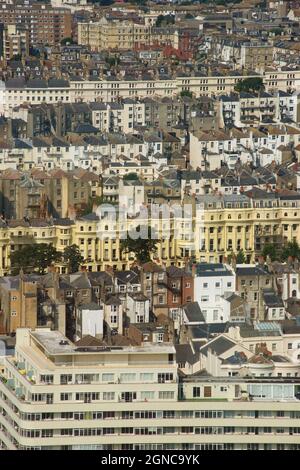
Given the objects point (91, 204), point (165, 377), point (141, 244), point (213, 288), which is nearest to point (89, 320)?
point (213, 288)

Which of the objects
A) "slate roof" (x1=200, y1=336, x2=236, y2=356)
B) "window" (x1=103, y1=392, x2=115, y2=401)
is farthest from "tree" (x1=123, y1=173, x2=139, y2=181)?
"window" (x1=103, y1=392, x2=115, y2=401)

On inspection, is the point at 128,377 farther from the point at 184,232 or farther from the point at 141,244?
the point at 184,232

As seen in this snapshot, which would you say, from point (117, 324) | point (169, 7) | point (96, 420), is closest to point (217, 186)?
point (117, 324)

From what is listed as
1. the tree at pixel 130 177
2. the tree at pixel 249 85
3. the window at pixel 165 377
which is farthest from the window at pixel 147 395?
the tree at pixel 249 85

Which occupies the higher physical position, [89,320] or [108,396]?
[108,396]

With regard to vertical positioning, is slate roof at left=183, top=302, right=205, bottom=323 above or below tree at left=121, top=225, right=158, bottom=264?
above

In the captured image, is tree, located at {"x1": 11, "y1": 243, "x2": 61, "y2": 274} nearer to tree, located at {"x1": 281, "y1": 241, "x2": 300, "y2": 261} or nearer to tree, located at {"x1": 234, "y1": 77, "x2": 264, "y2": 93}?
tree, located at {"x1": 281, "y1": 241, "x2": 300, "y2": 261}

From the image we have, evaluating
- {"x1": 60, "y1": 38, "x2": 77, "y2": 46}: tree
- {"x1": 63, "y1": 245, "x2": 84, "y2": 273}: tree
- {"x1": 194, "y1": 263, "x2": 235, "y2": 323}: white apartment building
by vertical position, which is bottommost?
{"x1": 60, "y1": 38, "x2": 77, "y2": 46}: tree
